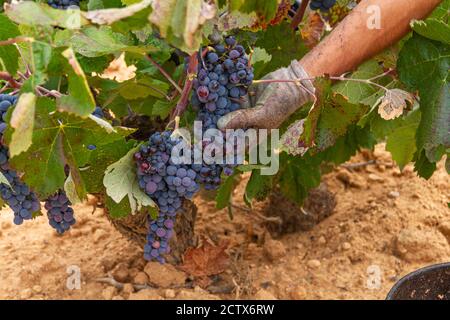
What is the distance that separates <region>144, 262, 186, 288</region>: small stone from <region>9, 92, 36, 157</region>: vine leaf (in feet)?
4.06

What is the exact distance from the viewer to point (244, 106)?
4.62 ft

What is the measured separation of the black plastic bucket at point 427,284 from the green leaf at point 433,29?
668 mm

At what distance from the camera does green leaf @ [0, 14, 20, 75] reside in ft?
4.06

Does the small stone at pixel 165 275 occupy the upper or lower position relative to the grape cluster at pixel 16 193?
lower

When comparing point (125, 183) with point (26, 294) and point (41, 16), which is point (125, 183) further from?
point (26, 294)

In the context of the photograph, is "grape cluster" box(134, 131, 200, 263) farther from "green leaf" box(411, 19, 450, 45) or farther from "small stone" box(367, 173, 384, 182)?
"small stone" box(367, 173, 384, 182)

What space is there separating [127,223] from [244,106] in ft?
2.23

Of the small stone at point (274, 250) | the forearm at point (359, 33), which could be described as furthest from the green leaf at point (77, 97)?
the small stone at point (274, 250)

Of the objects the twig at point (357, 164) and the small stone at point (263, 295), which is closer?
the small stone at point (263, 295)

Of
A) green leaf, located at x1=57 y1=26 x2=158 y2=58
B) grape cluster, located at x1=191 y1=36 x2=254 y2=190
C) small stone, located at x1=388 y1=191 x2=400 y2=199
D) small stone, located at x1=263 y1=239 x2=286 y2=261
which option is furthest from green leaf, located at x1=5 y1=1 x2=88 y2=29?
small stone, located at x1=388 y1=191 x2=400 y2=199

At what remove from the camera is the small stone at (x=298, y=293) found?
2117 mm

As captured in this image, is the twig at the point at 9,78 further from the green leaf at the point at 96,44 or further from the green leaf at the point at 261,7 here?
the green leaf at the point at 261,7

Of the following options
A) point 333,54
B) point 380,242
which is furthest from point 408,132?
point 333,54

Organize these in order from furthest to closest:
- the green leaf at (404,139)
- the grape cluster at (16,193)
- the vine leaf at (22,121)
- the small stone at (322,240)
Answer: the small stone at (322,240) → the green leaf at (404,139) → the grape cluster at (16,193) → the vine leaf at (22,121)
